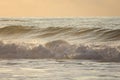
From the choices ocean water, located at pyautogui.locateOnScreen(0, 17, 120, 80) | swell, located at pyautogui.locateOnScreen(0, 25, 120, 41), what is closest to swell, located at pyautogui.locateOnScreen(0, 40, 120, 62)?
ocean water, located at pyautogui.locateOnScreen(0, 17, 120, 80)

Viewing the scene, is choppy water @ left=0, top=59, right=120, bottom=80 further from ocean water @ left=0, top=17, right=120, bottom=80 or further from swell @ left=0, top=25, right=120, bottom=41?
swell @ left=0, top=25, right=120, bottom=41

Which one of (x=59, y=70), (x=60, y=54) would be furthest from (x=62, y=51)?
(x=59, y=70)

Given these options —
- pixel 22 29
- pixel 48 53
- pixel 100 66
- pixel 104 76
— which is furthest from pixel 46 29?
pixel 104 76

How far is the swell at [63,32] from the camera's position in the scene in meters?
14.0

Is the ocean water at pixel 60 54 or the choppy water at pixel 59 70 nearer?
the choppy water at pixel 59 70

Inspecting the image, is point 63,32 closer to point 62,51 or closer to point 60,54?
point 62,51

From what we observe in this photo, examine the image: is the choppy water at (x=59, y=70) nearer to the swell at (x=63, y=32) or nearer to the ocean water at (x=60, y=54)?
the ocean water at (x=60, y=54)

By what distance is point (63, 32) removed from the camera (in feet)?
50.5

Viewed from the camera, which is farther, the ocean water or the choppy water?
the ocean water

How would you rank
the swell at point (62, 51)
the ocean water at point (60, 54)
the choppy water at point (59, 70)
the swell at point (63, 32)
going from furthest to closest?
the swell at point (63, 32)
the swell at point (62, 51)
the ocean water at point (60, 54)
the choppy water at point (59, 70)

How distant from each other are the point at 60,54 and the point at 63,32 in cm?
465

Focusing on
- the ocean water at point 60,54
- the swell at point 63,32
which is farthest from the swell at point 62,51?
the swell at point 63,32

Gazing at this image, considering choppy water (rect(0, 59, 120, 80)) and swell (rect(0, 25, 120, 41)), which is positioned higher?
swell (rect(0, 25, 120, 41))

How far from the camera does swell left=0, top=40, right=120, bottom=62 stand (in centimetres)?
1041
